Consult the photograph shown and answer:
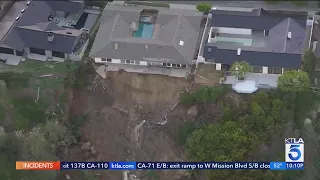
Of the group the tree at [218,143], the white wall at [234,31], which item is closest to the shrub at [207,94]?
the tree at [218,143]

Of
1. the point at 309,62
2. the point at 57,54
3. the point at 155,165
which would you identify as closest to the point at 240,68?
the point at 309,62

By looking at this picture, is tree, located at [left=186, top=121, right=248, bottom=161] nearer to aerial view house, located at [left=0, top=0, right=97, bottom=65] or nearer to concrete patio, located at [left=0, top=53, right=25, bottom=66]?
aerial view house, located at [left=0, top=0, right=97, bottom=65]

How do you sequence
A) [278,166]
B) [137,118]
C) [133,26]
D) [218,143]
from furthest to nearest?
[133,26]
[137,118]
[218,143]
[278,166]

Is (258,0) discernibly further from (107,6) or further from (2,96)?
(2,96)

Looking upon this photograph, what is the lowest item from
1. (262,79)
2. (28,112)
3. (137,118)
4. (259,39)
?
(28,112)

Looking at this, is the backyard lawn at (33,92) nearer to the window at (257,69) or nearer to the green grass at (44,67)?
the green grass at (44,67)

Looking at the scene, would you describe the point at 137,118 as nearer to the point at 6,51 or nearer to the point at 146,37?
the point at 146,37

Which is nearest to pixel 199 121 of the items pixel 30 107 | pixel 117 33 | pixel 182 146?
pixel 182 146
